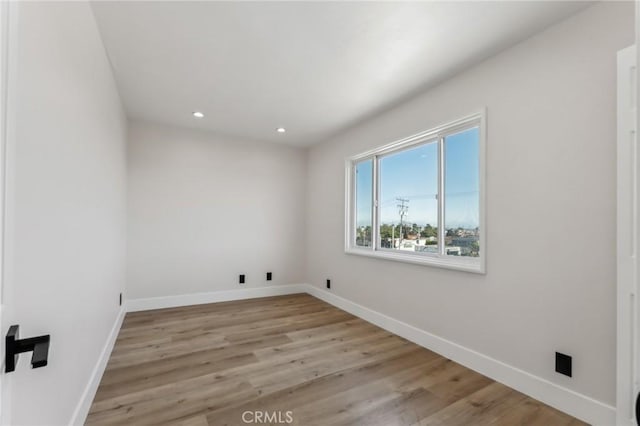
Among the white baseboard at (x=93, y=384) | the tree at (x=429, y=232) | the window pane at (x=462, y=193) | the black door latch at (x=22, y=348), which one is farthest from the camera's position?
the tree at (x=429, y=232)

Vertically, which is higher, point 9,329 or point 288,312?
point 9,329

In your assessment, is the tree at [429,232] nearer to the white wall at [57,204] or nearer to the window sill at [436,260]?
the window sill at [436,260]

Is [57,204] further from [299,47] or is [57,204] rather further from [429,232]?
[429,232]

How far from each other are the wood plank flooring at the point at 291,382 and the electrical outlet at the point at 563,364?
0.25 meters

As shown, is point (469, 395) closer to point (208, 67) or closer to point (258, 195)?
point (208, 67)

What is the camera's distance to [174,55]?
7.33 ft

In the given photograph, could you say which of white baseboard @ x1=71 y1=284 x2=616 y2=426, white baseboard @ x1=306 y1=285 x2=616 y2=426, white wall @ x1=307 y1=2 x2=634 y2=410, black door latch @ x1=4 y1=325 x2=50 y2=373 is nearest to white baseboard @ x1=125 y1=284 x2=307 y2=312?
white baseboard @ x1=71 y1=284 x2=616 y2=426

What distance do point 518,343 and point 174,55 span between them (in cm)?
337

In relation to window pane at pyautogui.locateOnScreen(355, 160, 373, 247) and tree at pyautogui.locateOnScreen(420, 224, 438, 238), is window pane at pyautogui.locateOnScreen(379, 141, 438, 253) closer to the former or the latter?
tree at pyautogui.locateOnScreen(420, 224, 438, 238)

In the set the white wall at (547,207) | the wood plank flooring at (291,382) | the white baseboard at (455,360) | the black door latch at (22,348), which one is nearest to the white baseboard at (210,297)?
the white baseboard at (455,360)

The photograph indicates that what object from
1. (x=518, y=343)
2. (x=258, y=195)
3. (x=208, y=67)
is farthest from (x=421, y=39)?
(x=258, y=195)

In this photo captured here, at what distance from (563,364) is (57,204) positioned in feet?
9.47

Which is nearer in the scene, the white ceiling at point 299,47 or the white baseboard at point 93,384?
the white baseboard at point 93,384

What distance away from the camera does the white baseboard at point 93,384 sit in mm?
1515
